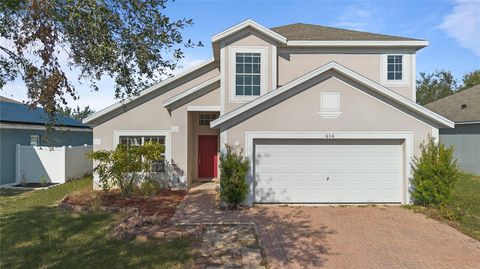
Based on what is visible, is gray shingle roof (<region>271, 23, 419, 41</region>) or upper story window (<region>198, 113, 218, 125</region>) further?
upper story window (<region>198, 113, 218, 125</region>)

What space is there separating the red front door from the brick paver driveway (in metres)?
5.21

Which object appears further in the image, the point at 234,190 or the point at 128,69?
the point at 234,190

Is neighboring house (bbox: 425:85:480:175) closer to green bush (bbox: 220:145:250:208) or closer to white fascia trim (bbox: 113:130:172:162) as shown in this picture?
green bush (bbox: 220:145:250:208)

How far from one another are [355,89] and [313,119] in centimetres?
168

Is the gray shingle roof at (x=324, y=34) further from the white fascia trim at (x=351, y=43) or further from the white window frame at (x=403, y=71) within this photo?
the white window frame at (x=403, y=71)

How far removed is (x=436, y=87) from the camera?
57094 millimetres

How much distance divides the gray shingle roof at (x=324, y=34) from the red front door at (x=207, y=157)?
6052mm

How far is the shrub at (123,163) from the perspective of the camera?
12359 millimetres

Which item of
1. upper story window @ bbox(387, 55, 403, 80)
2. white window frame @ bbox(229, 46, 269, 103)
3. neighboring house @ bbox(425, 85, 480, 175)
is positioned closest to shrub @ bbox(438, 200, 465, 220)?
upper story window @ bbox(387, 55, 403, 80)

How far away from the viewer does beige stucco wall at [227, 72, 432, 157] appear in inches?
436

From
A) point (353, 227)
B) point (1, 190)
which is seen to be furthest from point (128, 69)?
point (1, 190)

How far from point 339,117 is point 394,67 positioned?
5.18 m

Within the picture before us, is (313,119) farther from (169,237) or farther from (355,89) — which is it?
(169,237)

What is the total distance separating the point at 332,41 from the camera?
1409cm
